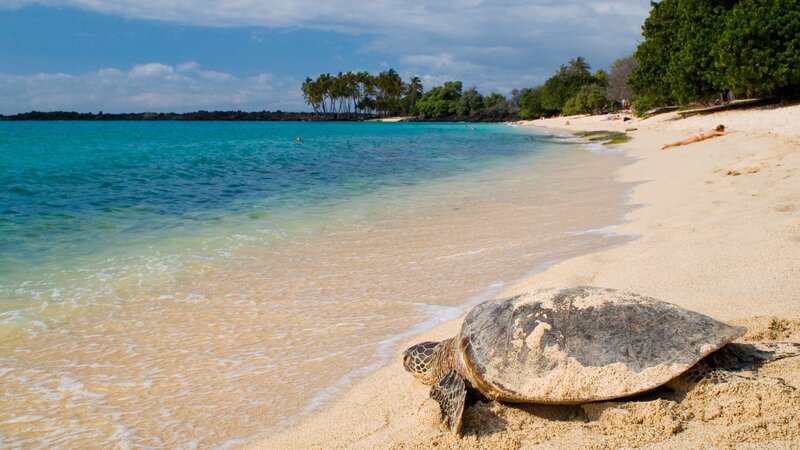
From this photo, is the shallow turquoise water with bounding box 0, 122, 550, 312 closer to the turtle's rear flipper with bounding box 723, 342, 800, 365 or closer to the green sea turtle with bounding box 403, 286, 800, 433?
the green sea turtle with bounding box 403, 286, 800, 433

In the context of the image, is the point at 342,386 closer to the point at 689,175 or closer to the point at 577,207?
the point at 577,207

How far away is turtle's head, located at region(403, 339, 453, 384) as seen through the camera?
3.91m

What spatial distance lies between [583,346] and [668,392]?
21.9 inches

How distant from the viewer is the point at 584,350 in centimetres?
332

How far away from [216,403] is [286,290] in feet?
8.57

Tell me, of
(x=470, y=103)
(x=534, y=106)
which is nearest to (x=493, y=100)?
(x=470, y=103)

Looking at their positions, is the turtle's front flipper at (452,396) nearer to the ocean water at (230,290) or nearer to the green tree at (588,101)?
the ocean water at (230,290)

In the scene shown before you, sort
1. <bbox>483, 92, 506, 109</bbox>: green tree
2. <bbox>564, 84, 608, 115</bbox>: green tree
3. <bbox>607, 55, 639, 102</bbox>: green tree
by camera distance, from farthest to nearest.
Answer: <bbox>483, 92, 506, 109</bbox>: green tree < <bbox>564, 84, 608, 115</bbox>: green tree < <bbox>607, 55, 639, 102</bbox>: green tree

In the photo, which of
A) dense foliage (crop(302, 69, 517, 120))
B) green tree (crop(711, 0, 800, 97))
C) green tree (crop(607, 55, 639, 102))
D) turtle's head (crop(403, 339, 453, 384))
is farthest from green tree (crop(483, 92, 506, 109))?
turtle's head (crop(403, 339, 453, 384))

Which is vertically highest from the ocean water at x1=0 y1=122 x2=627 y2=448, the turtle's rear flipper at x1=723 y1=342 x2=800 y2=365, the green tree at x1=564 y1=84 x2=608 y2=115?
the green tree at x1=564 y1=84 x2=608 y2=115

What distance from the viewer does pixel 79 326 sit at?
565 cm

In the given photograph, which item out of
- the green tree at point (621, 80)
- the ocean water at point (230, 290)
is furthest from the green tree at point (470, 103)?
the ocean water at point (230, 290)

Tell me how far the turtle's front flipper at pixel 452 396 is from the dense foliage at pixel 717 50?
30847mm

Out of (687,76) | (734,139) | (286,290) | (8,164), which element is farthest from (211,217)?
(687,76)
